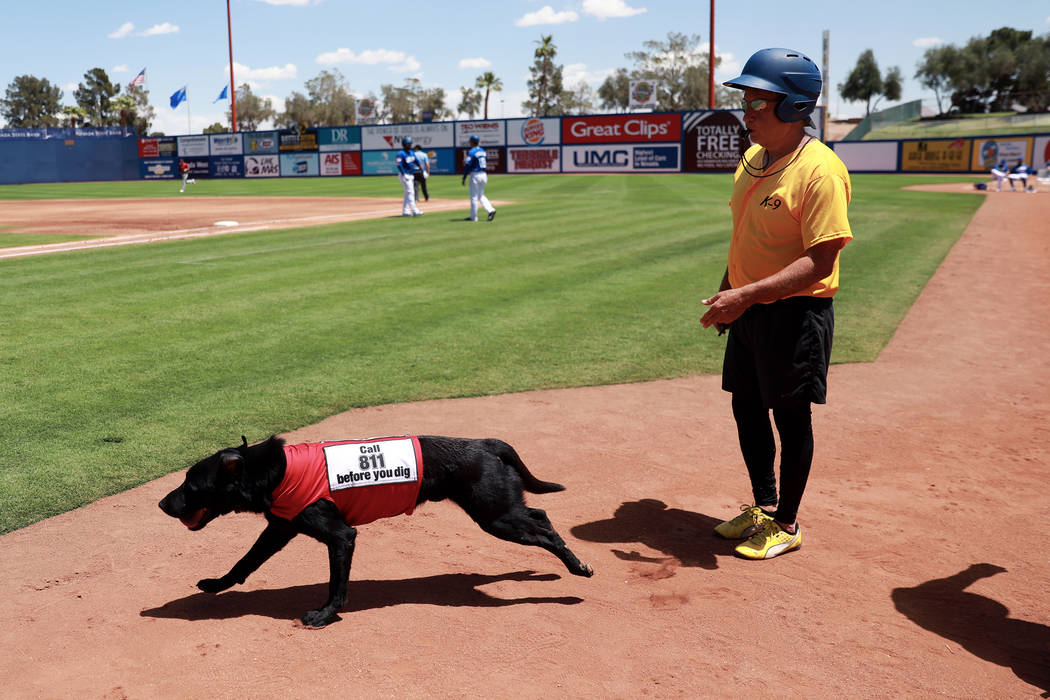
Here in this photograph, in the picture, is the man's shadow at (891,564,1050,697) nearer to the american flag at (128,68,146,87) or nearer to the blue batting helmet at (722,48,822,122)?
the blue batting helmet at (722,48,822,122)

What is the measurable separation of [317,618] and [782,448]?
231 cm

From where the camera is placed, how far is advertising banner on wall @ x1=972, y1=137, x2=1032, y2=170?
140 ft

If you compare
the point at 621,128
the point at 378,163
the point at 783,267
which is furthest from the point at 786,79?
the point at 378,163

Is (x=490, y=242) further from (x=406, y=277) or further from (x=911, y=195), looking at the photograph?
(x=911, y=195)

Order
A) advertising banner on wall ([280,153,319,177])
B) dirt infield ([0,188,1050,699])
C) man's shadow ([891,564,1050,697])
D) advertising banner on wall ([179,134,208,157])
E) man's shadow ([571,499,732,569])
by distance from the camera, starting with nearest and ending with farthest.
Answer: dirt infield ([0,188,1050,699]), man's shadow ([891,564,1050,697]), man's shadow ([571,499,732,569]), advertising banner on wall ([280,153,319,177]), advertising banner on wall ([179,134,208,157])

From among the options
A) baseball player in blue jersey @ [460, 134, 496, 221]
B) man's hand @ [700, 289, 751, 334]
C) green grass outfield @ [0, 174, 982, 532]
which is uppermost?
baseball player in blue jersey @ [460, 134, 496, 221]

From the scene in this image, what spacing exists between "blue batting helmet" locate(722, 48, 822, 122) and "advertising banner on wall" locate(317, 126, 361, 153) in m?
53.0

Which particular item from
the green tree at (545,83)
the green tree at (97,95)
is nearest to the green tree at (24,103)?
the green tree at (97,95)

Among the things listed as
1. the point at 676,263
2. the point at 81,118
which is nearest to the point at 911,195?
the point at 676,263

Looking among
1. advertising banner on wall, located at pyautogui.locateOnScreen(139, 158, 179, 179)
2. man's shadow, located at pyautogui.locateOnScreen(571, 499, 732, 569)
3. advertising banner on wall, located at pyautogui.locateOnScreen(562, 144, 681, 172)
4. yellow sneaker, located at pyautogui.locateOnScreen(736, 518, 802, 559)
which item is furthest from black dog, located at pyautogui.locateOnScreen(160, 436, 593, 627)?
advertising banner on wall, located at pyautogui.locateOnScreen(139, 158, 179, 179)

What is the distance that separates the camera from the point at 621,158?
156 feet

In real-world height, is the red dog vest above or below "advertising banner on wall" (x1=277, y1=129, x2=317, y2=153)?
below

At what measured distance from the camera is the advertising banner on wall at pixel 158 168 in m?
64.1

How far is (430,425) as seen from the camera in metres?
6.29
